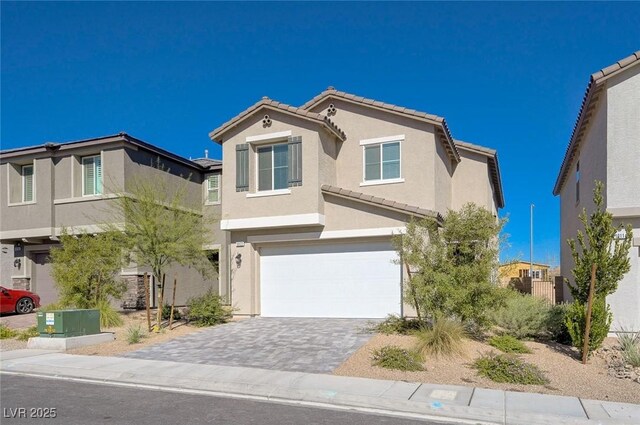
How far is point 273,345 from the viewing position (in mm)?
11758

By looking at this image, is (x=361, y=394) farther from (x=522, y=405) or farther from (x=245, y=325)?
(x=245, y=325)

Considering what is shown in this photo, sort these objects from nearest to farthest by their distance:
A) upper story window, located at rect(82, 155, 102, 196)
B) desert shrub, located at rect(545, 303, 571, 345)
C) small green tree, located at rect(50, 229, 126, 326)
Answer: desert shrub, located at rect(545, 303, 571, 345), small green tree, located at rect(50, 229, 126, 326), upper story window, located at rect(82, 155, 102, 196)

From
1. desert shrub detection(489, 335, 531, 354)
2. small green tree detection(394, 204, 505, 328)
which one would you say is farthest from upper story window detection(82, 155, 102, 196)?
desert shrub detection(489, 335, 531, 354)

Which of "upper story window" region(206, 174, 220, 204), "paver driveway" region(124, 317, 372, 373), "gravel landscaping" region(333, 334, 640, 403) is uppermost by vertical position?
"upper story window" region(206, 174, 220, 204)

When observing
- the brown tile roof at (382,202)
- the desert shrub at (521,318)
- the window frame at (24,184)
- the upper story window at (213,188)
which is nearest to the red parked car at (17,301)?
the window frame at (24,184)

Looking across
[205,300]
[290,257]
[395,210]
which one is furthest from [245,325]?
[395,210]

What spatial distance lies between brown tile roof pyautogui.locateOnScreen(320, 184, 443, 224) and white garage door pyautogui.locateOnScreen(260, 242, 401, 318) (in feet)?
4.31

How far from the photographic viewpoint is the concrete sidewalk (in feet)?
22.3

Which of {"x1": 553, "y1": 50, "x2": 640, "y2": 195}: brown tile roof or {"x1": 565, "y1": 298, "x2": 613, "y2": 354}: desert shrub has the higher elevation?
{"x1": 553, "y1": 50, "x2": 640, "y2": 195}: brown tile roof

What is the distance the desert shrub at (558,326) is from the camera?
1134 cm

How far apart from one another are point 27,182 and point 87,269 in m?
7.91

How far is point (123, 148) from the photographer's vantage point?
60.9 feet

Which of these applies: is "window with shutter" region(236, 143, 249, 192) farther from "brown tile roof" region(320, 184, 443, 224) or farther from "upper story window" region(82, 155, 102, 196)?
"upper story window" region(82, 155, 102, 196)

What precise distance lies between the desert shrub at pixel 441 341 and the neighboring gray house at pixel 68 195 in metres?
9.66
